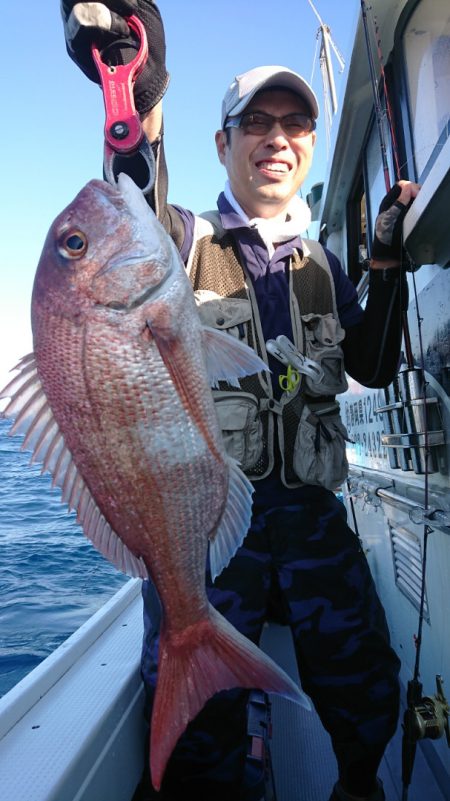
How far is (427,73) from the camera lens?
3217 mm

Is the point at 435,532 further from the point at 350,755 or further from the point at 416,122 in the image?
the point at 416,122

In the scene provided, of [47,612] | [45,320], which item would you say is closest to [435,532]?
[45,320]

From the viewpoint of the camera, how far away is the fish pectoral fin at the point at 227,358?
62.4 inches

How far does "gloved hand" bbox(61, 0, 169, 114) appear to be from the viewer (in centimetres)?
165

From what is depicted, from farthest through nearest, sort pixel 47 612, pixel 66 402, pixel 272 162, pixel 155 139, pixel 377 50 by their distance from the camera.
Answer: pixel 47 612, pixel 377 50, pixel 272 162, pixel 155 139, pixel 66 402

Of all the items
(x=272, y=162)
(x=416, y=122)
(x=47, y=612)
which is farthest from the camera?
(x=47, y=612)

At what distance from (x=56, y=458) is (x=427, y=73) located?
3170 mm

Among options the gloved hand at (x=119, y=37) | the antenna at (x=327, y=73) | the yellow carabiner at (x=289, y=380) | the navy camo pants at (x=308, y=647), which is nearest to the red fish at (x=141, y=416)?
the gloved hand at (x=119, y=37)

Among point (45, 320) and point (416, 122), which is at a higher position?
point (416, 122)

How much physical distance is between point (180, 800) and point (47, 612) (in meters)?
4.82

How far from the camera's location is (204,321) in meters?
2.25

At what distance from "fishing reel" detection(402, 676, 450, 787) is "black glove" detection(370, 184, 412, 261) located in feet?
6.03

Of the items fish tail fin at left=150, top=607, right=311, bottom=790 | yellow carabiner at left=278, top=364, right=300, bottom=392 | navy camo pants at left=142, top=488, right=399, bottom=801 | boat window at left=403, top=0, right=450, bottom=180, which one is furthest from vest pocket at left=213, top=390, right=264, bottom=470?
boat window at left=403, top=0, right=450, bottom=180

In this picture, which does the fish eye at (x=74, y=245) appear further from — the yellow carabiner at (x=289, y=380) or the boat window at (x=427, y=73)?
the boat window at (x=427, y=73)
